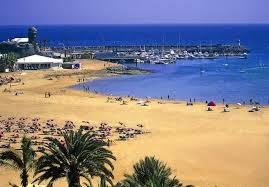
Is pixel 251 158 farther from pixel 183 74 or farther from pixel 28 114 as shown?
pixel 183 74

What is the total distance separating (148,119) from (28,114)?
12172 mm

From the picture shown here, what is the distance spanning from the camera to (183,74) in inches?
3871

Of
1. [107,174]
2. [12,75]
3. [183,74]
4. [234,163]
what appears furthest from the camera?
[183,74]

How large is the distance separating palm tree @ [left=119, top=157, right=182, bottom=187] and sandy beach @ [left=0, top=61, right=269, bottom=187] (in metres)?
12.1

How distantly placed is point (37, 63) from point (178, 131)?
51.5m

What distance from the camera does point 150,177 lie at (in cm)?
1883

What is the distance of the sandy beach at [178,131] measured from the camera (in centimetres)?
3478

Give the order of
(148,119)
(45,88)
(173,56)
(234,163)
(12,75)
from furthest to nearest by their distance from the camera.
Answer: (173,56) → (12,75) → (45,88) → (148,119) → (234,163)

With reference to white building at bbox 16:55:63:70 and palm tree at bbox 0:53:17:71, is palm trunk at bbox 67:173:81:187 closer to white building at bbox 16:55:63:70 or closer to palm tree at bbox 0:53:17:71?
palm tree at bbox 0:53:17:71

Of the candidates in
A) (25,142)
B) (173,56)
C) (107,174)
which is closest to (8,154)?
(25,142)

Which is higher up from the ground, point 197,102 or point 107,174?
point 107,174

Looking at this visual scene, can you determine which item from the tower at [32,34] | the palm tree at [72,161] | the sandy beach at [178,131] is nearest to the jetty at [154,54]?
the tower at [32,34]

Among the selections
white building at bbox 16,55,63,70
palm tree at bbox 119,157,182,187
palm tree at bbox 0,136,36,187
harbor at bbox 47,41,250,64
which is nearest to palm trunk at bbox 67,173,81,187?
palm tree at bbox 119,157,182,187

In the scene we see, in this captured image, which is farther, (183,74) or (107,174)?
(183,74)
